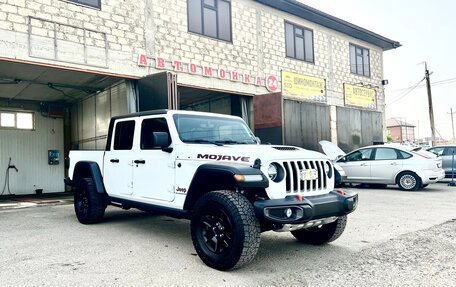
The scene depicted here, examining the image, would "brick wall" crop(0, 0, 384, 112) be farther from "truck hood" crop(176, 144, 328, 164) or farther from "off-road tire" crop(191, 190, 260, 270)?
"off-road tire" crop(191, 190, 260, 270)

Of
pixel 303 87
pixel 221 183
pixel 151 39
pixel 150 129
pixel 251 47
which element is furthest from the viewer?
Result: pixel 303 87

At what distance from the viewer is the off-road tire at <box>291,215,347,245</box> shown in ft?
15.7

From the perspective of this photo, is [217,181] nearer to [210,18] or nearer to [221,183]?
[221,183]

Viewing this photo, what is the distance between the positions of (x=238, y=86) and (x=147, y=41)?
12.5 ft

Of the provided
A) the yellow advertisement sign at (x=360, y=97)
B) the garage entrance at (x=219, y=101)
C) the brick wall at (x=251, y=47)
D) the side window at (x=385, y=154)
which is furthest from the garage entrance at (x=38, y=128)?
the yellow advertisement sign at (x=360, y=97)

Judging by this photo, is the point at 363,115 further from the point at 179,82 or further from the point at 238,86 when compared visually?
the point at 179,82

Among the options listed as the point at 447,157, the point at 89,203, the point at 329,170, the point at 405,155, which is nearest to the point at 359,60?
the point at 447,157

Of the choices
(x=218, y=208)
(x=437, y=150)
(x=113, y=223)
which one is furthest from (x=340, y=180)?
(x=437, y=150)

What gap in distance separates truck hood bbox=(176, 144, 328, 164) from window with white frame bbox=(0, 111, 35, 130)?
44.8 feet

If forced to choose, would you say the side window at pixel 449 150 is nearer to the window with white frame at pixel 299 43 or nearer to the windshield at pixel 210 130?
the window with white frame at pixel 299 43

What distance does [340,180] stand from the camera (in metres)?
4.76

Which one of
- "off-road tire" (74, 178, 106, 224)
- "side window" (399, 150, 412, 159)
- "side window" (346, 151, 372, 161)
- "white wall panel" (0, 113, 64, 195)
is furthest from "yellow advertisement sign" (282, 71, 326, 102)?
"white wall panel" (0, 113, 64, 195)

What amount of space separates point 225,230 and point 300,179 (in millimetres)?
1010

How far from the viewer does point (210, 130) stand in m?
5.11
